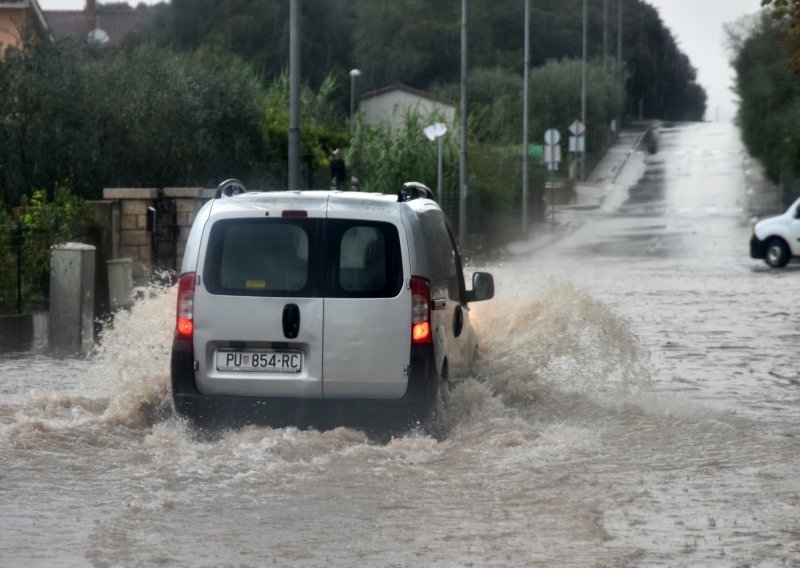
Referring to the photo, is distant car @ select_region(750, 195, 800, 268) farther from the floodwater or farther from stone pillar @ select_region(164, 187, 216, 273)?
the floodwater

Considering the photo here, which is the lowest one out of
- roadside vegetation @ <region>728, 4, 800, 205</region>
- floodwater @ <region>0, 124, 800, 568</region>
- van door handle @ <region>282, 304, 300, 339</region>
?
floodwater @ <region>0, 124, 800, 568</region>

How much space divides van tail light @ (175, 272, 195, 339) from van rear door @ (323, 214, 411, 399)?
817mm

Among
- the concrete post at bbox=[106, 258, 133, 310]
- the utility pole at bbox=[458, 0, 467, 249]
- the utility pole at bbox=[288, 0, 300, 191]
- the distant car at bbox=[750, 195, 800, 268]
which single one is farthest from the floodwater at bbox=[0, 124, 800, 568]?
the utility pole at bbox=[458, 0, 467, 249]

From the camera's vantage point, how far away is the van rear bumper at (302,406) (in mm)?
9125

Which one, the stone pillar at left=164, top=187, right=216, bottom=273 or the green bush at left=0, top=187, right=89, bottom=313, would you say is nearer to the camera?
the green bush at left=0, top=187, right=89, bottom=313

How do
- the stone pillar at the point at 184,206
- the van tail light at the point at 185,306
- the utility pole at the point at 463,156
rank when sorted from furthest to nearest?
the utility pole at the point at 463,156
the stone pillar at the point at 184,206
the van tail light at the point at 185,306

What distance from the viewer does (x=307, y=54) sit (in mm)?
91188

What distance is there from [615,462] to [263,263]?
239 centimetres

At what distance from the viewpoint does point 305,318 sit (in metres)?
9.15

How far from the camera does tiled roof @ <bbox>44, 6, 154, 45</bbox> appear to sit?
10381 centimetres

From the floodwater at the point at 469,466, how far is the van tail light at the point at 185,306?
640 mm

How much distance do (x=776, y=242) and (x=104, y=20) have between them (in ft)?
280

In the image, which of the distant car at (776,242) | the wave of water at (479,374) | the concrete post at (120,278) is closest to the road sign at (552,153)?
the distant car at (776,242)

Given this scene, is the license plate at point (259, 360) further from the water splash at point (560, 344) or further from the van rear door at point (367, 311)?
the water splash at point (560, 344)
